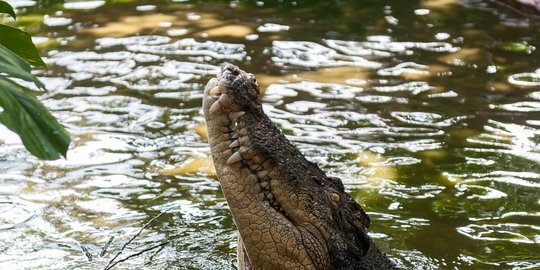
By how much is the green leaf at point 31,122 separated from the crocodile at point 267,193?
939mm

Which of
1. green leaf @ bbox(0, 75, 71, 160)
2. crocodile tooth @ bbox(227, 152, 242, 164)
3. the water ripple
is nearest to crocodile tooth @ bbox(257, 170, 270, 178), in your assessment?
crocodile tooth @ bbox(227, 152, 242, 164)

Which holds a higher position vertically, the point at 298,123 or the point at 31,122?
the point at 31,122

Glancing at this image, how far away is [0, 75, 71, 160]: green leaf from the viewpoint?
7.53ft

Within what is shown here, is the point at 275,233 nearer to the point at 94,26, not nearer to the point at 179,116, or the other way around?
the point at 179,116

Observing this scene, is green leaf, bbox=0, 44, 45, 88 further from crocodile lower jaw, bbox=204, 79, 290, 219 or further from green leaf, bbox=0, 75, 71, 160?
crocodile lower jaw, bbox=204, 79, 290, 219

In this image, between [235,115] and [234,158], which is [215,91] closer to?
→ [235,115]

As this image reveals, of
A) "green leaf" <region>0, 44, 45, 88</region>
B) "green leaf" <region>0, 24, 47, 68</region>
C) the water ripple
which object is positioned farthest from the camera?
the water ripple

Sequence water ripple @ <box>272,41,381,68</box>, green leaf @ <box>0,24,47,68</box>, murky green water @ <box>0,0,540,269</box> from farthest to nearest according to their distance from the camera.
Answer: water ripple @ <box>272,41,381,68</box>, murky green water @ <box>0,0,540,269</box>, green leaf @ <box>0,24,47,68</box>

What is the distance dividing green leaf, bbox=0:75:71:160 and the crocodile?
3.08 feet

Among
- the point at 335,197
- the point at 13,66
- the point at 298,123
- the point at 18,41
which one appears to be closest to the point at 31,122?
the point at 13,66

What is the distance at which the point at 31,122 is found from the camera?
233 centimetres

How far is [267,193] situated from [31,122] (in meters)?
1.18

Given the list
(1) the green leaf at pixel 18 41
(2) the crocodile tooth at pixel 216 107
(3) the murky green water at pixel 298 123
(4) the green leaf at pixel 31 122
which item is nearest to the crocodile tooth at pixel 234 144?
(2) the crocodile tooth at pixel 216 107

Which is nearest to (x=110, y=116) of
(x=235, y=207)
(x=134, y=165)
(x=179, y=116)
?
(x=179, y=116)
